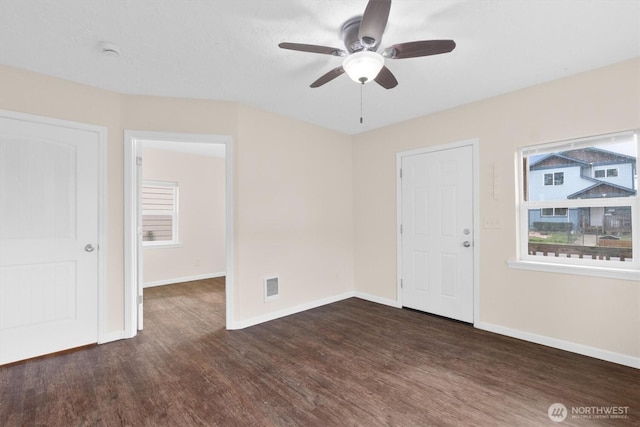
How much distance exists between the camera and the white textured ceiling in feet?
6.05

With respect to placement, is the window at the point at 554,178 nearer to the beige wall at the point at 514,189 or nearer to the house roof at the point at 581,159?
the house roof at the point at 581,159

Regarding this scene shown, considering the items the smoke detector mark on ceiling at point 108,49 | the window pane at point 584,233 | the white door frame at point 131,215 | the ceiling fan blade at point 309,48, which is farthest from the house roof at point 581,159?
the smoke detector mark on ceiling at point 108,49

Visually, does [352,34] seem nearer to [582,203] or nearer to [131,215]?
[582,203]

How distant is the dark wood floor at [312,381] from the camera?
1.89m

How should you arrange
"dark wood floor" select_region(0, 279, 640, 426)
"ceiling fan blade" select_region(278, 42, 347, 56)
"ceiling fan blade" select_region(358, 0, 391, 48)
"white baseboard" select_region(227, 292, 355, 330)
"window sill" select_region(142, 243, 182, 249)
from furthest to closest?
1. "window sill" select_region(142, 243, 182, 249)
2. "white baseboard" select_region(227, 292, 355, 330)
3. "dark wood floor" select_region(0, 279, 640, 426)
4. "ceiling fan blade" select_region(278, 42, 347, 56)
5. "ceiling fan blade" select_region(358, 0, 391, 48)

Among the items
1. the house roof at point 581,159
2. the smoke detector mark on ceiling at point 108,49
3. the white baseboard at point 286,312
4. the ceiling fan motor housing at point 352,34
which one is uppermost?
the smoke detector mark on ceiling at point 108,49

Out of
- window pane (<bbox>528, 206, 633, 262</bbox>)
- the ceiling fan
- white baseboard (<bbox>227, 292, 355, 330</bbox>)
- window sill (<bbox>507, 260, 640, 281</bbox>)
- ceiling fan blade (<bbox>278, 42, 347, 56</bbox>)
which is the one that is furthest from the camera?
white baseboard (<bbox>227, 292, 355, 330</bbox>)

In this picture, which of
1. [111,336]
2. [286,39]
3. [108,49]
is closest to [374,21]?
[286,39]

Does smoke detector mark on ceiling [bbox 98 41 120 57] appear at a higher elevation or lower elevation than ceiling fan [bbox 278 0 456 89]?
higher

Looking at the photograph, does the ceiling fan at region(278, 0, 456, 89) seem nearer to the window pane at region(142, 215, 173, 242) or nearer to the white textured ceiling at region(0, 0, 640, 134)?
the white textured ceiling at region(0, 0, 640, 134)

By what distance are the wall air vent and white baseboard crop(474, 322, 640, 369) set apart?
7.52 ft

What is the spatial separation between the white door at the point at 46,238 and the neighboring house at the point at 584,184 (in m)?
4.36

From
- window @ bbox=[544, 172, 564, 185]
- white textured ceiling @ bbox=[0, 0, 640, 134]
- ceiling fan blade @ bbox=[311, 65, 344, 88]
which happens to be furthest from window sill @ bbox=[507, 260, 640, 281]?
ceiling fan blade @ bbox=[311, 65, 344, 88]

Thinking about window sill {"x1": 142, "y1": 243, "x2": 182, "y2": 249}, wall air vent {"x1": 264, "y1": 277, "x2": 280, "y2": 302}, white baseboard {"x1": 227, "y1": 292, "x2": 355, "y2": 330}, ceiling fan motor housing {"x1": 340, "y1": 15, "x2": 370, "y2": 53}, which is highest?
ceiling fan motor housing {"x1": 340, "y1": 15, "x2": 370, "y2": 53}
